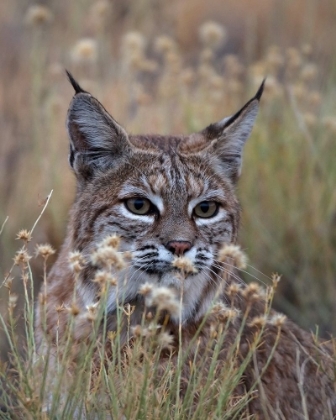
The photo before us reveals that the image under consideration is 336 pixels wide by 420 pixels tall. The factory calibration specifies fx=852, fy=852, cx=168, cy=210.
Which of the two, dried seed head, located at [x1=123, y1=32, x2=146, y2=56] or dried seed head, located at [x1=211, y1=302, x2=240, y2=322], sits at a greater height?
dried seed head, located at [x1=123, y1=32, x2=146, y2=56]

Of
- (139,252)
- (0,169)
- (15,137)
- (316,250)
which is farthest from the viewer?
(15,137)

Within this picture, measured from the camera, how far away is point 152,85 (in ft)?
35.2

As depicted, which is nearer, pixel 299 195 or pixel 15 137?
pixel 299 195

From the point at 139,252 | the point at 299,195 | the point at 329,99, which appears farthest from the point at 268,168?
the point at 139,252

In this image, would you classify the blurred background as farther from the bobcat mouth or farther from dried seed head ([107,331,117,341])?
dried seed head ([107,331,117,341])

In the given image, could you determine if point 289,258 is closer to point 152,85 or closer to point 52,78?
point 52,78

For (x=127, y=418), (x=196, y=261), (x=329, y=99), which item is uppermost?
(x=329, y=99)

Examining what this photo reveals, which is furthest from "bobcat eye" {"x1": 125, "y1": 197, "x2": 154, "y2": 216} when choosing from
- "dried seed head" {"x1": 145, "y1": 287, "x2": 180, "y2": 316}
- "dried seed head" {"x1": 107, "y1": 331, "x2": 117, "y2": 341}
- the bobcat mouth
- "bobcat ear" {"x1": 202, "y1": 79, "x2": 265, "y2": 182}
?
"dried seed head" {"x1": 145, "y1": 287, "x2": 180, "y2": 316}

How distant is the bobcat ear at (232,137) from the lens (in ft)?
14.8

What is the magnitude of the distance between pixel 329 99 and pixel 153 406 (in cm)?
435

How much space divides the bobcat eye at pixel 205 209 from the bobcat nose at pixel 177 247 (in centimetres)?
39

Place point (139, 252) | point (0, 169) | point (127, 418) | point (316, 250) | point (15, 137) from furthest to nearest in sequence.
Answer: point (15, 137) → point (0, 169) → point (316, 250) → point (139, 252) → point (127, 418)

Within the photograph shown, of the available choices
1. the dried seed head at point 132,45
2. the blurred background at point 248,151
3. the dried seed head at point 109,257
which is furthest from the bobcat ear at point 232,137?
the dried seed head at point 132,45

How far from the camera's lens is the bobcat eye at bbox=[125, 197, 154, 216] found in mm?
4156
